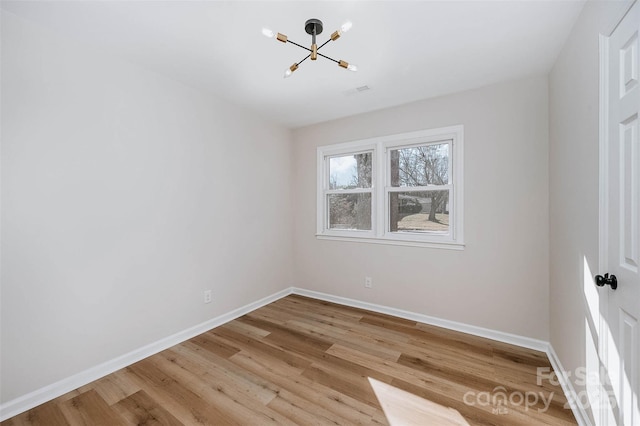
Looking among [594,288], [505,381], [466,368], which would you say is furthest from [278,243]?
[594,288]

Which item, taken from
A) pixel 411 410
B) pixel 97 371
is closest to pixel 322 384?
pixel 411 410

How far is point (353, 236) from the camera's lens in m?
3.59

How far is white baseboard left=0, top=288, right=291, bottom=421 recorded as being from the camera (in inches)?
68.2

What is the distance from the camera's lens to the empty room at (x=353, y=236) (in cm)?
163

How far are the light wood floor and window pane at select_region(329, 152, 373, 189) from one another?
6.20 ft

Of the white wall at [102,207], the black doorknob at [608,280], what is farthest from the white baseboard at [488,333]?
the white wall at [102,207]

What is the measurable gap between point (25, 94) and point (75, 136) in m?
0.34

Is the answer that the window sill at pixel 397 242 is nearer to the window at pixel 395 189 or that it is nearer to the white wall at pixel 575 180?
the window at pixel 395 189

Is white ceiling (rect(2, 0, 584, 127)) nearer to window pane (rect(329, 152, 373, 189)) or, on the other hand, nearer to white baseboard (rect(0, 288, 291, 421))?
window pane (rect(329, 152, 373, 189))

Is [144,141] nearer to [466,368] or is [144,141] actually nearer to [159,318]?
[159,318]

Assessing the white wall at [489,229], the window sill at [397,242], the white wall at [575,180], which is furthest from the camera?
the window sill at [397,242]

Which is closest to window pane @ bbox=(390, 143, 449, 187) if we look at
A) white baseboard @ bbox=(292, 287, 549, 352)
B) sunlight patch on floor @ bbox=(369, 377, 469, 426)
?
white baseboard @ bbox=(292, 287, 549, 352)

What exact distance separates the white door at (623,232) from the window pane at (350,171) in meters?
2.41

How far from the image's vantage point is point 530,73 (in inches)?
95.5
